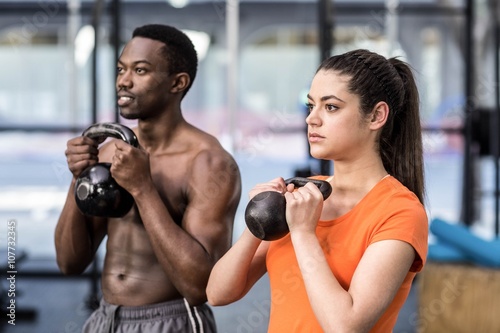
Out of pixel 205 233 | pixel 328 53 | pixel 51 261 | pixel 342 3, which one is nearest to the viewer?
pixel 205 233

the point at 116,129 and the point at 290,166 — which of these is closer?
the point at 116,129

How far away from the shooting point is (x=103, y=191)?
5.01 feet

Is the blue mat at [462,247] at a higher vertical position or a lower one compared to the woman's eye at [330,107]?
lower

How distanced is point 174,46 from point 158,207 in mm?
405

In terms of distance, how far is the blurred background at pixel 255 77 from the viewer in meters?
4.95

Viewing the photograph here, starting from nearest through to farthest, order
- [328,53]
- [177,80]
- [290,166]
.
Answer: [177,80] → [328,53] → [290,166]

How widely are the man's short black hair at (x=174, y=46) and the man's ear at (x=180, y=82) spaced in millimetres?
11

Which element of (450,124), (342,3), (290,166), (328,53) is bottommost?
(290,166)

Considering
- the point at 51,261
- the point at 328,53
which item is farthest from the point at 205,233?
→ the point at 51,261

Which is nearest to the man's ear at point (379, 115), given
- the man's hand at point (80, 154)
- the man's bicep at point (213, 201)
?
the man's bicep at point (213, 201)

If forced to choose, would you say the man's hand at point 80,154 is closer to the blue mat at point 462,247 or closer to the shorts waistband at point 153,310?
the shorts waistband at point 153,310

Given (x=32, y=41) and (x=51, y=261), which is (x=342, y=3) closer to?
(x=32, y=41)

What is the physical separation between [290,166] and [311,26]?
122cm

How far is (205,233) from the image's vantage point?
1582 millimetres
